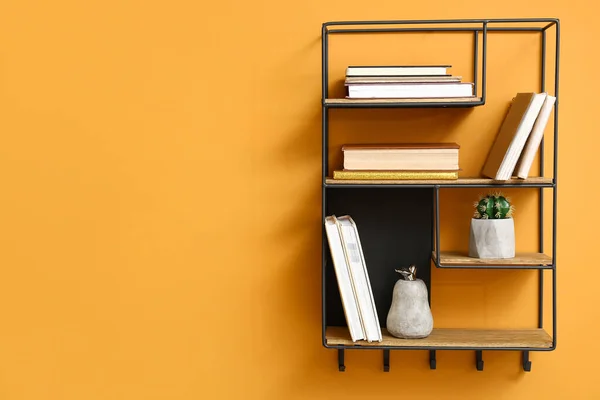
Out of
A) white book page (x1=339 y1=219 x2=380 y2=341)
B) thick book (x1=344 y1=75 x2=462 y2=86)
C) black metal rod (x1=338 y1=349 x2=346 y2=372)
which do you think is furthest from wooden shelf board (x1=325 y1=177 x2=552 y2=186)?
black metal rod (x1=338 y1=349 x2=346 y2=372)

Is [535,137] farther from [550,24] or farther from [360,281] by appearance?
[360,281]

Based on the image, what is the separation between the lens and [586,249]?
175cm

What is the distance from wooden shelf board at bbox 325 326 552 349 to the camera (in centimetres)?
163

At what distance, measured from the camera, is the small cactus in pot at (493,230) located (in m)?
1.62

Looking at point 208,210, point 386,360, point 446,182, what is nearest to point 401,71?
point 446,182

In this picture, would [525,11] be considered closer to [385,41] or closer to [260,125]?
[385,41]

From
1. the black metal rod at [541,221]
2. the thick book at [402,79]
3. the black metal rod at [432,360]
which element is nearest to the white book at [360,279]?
the black metal rod at [432,360]

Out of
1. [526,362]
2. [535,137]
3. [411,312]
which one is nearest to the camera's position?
[535,137]

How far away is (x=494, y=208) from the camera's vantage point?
1637mm

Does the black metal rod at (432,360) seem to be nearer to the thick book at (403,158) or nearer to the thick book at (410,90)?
the thick book at (403,158)

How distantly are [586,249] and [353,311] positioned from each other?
2.00ft

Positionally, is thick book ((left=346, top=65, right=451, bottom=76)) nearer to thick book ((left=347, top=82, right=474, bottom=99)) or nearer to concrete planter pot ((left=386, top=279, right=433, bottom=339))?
thick book ((left=347, top=82, right=474, bottom=99))

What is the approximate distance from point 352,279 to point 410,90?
0.45 metres

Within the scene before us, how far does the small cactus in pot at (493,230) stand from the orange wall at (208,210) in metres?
0.12
